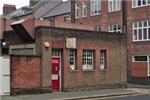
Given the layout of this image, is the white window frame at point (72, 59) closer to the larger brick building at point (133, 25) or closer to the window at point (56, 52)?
the window at point (56, 52)

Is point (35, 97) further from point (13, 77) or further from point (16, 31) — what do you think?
point (16, 31)

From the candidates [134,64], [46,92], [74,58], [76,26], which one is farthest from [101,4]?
[46,92]

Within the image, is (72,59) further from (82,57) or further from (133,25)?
(133,25)

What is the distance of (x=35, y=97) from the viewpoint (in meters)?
23.7

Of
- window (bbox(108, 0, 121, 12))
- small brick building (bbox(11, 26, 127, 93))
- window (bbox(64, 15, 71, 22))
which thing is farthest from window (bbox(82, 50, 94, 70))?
window (bbox(64, 15, 71, 22))

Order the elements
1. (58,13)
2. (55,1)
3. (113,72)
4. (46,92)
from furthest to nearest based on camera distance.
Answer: (55,1) < (58,13) < (113,72) < (46,92)

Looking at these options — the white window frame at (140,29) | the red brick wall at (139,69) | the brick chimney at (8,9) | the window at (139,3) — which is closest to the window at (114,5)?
the window at (139,3)

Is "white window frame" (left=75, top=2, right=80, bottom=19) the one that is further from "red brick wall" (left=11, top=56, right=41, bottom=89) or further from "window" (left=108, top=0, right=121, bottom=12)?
"red brick wall" (left=11, top=56, right=41, bottom=89)

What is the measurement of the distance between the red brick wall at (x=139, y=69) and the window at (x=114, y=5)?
771 cm

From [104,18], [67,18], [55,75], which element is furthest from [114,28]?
[55,75]

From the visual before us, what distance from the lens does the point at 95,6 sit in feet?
171

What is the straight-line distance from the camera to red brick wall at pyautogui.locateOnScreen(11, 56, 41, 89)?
24625 millimetres

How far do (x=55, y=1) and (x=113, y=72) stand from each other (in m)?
42.1

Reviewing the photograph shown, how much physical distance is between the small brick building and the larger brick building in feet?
36.3
